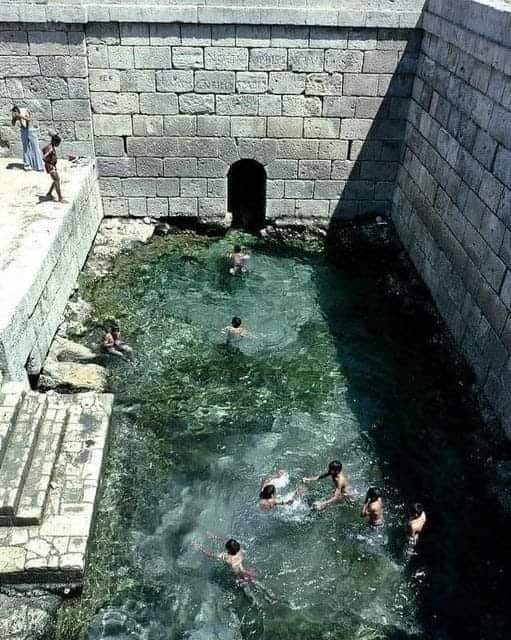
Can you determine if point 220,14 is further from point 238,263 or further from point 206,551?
point 206,551

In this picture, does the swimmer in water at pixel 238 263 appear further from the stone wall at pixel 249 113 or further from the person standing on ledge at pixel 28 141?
the person standing on ledge at pixel 28 141

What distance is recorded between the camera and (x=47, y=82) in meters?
11.5

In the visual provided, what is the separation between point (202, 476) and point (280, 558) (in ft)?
4.81

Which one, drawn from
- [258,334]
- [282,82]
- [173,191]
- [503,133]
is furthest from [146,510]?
[282,82]

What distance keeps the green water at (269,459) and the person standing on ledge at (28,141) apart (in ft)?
8.31

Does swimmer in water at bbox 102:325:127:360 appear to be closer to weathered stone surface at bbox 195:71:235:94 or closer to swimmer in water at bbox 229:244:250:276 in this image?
swimmer in water at bbox 229:244:250:276

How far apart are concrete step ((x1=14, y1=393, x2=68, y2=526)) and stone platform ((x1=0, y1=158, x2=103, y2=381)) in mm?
704

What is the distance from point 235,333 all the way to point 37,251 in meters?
3.27

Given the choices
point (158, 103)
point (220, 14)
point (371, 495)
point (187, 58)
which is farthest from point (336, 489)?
point (220, 14)

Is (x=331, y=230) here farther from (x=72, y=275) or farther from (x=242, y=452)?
(x=242, y=452)

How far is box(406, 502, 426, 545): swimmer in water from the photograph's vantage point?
6.62 m

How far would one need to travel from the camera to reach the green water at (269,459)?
237 inches

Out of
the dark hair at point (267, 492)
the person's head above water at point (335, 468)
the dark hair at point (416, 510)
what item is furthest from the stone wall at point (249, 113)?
the dark hair at point (416, 510)

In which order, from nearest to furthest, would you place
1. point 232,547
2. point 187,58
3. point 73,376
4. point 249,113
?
point 232,547 → point 73,376 → point 187,58 → point 249,113
